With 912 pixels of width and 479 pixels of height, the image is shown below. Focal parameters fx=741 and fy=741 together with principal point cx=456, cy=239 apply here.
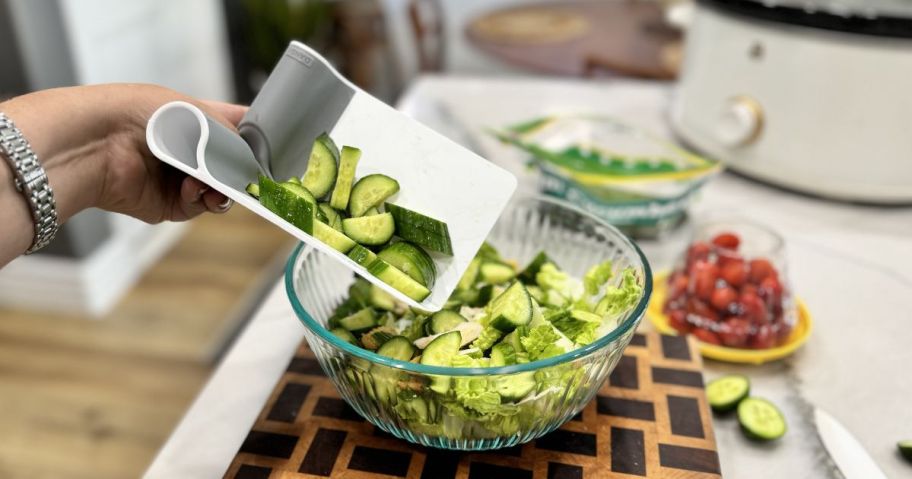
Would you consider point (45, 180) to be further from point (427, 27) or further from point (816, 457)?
point (427, 27)

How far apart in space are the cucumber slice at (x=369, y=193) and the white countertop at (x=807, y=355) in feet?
0.98

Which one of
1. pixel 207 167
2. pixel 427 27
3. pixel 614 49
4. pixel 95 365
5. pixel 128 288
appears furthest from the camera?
pixel 427 27

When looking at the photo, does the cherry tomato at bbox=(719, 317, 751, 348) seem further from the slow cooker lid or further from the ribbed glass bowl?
the slow cooker lid

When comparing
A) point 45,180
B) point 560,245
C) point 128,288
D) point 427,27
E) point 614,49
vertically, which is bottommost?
point 128,288

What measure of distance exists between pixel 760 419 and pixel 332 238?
52 centimetres

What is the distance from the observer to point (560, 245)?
38.9 inches

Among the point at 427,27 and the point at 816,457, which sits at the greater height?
the point at 816,457

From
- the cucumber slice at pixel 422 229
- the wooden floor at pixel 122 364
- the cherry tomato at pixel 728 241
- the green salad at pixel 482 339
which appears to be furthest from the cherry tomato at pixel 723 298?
the wooden floor at pixel 122 364

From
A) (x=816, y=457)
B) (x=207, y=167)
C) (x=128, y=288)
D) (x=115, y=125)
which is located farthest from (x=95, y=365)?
(x=816, y=457)

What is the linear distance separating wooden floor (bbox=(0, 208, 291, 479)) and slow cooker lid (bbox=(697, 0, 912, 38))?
1.79m

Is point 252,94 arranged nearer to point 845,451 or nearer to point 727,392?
point 727,392

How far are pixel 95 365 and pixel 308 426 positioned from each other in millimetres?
1806

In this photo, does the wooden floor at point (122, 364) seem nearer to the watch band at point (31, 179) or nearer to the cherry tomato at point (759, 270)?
the watch band at point (31, 179)

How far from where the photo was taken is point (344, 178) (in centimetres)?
79
